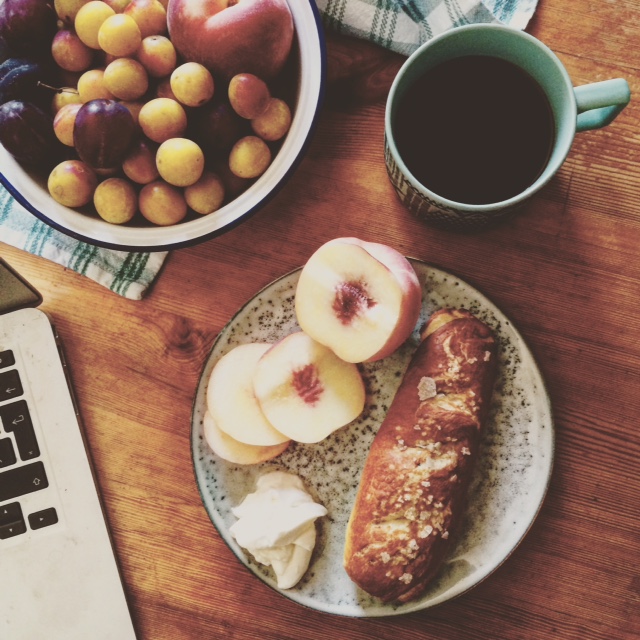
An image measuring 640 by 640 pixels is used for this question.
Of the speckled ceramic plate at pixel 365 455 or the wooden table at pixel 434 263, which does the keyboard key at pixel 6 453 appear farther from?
the speckled ceramic plate at pixel 365 455

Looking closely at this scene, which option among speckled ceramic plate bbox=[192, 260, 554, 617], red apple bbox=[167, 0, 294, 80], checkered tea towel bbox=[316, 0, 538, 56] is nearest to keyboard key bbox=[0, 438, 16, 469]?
speckled ceramic plate bbox=[192, 260, 554, 617]

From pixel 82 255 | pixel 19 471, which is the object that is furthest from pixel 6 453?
pixel 82 255

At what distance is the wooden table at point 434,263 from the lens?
27.2 inches

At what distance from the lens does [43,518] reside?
0.71 metres

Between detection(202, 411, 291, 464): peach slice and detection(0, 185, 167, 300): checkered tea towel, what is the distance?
180 millimetres

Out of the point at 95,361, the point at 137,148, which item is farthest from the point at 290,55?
the point at 95,361

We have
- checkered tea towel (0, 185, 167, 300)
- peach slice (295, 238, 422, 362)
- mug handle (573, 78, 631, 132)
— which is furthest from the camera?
checkered tea towel (0, 185, 167, 300)

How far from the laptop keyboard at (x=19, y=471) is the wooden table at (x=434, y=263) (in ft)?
0.21

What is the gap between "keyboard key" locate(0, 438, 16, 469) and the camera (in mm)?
707

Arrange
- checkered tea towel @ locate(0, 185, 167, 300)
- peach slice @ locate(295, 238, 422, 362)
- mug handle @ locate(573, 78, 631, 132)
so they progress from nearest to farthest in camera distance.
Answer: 1. mug handle @ locate(573, 78, 631, 132)
2. peach slice @ locate(295, 238, 422, 362)
3. checkered tea towel @ locate(0, 185, 167, 300)

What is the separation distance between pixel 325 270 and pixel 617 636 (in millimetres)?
529

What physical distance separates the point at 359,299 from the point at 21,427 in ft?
1.39

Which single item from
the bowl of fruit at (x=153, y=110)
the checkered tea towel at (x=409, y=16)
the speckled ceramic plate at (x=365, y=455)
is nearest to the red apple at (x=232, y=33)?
the bowl of fruit at (x=153, y=110)

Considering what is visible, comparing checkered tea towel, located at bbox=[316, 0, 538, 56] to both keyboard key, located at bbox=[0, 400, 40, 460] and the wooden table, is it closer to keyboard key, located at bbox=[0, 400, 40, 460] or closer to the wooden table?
the wooden table
